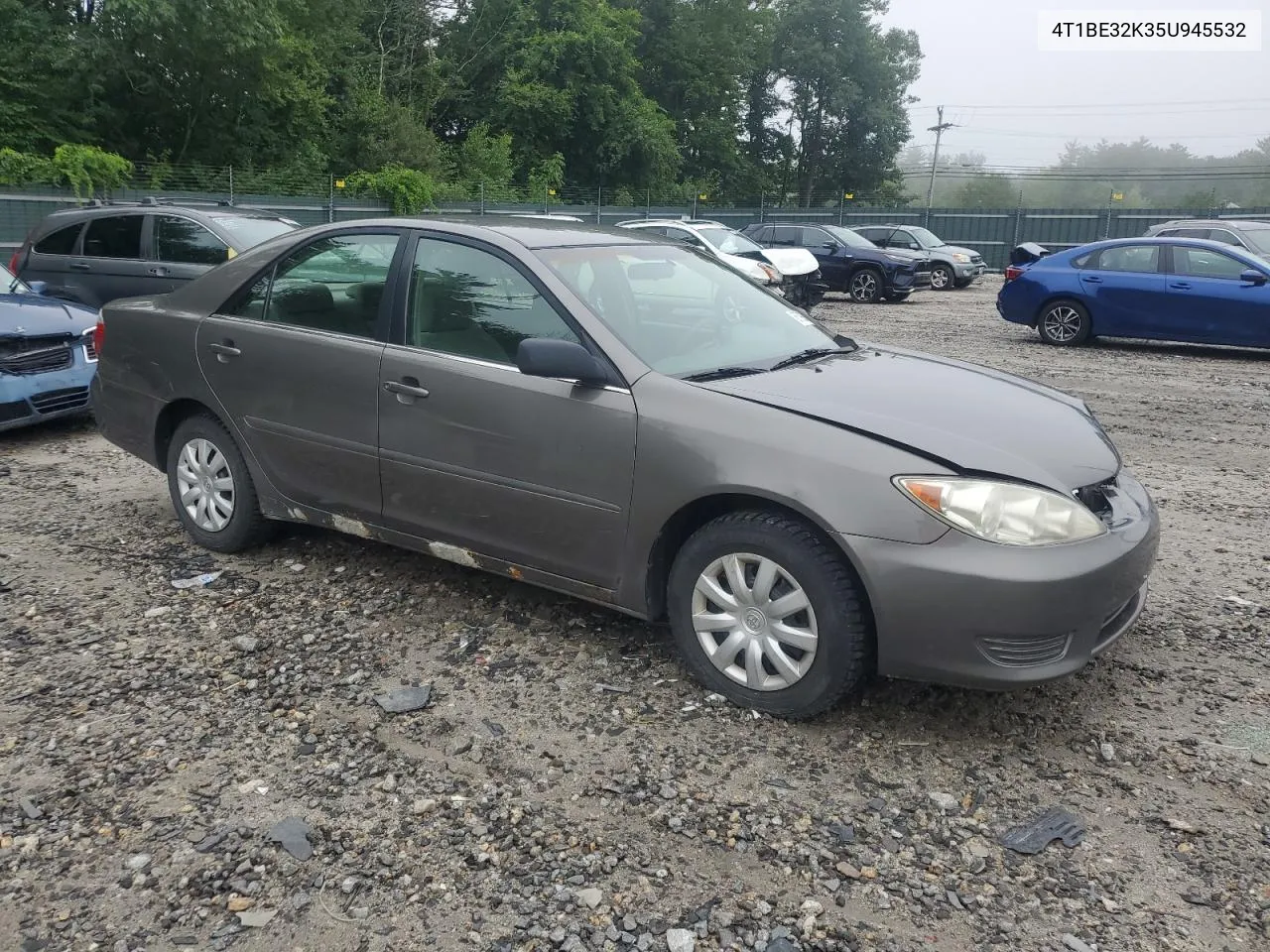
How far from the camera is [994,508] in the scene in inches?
126

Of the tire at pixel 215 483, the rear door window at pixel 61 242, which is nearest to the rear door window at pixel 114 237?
the rear door window at pixel 61 242

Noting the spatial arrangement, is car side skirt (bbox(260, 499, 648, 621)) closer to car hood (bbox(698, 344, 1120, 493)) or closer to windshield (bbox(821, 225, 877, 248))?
car hood (bbox(698, 344, 1120, 493))

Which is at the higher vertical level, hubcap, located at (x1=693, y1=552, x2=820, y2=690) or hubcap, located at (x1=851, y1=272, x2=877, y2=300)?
hubcap, located at (x1=851, y1=272, x2=877, y2=300)

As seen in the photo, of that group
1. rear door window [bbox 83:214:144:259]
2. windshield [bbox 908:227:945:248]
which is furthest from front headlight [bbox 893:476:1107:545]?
windshield [bbox 908:227:945:248]

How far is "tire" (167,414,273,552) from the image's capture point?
4926 mm

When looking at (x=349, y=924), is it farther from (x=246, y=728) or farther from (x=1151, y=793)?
(x=1151, y=793)

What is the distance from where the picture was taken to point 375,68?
40.9m

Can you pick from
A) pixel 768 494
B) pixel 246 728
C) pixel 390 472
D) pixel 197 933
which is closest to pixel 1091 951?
pixel 768 494

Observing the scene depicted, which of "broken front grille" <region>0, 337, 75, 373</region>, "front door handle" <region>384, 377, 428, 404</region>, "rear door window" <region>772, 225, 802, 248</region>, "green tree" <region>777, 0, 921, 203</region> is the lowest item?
"broken front grille" <region>0, 337, 75, 373</region>

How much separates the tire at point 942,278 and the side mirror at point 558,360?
21658 millimetres

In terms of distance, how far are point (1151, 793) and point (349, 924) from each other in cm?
230

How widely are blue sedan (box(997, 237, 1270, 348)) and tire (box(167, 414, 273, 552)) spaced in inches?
442

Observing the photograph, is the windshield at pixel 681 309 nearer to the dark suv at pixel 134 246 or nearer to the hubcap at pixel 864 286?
the dark suv at pixel 134 246

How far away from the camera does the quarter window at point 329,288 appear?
4441 millimetres
